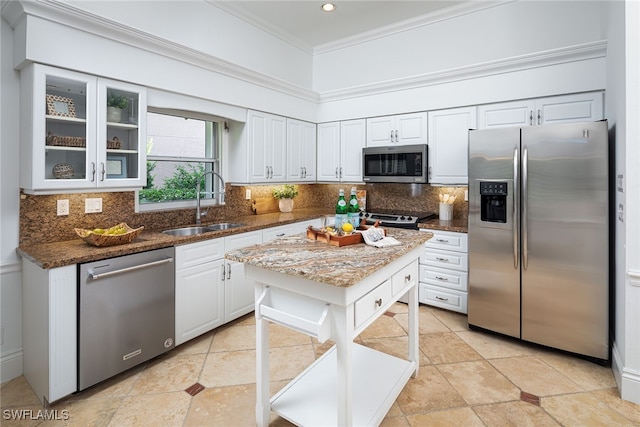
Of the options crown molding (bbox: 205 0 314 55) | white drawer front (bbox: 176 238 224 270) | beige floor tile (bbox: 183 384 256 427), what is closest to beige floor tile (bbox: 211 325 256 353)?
beige floor tile (bbox: 183 384 256 427)

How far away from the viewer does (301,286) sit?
5.42 feet

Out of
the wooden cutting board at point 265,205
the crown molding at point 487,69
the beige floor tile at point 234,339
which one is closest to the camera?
the beige floor tile at point 234,339

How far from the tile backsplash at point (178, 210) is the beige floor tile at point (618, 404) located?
2.07m

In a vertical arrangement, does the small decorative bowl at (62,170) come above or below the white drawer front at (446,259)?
above

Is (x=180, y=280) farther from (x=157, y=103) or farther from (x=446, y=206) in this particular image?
(x=446, y=206)

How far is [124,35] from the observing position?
2.58 metres

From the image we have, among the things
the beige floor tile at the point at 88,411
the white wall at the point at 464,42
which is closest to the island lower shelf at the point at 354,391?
the beige floor tile at the point at 88,411

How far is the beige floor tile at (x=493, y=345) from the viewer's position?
276cm

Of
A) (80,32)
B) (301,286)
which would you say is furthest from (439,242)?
(80,32)

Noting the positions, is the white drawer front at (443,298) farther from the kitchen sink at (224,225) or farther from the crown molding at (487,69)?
the crown molding at (487,69)

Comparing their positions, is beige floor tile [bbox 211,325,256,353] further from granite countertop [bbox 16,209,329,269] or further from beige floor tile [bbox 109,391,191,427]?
granite countertop [bbox 16,209,329,269]

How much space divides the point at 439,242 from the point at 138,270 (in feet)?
9.17

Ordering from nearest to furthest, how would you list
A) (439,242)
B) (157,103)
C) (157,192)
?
(157,103)
(157,192)
(439,242)

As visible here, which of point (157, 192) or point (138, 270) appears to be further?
point (157, 192)
